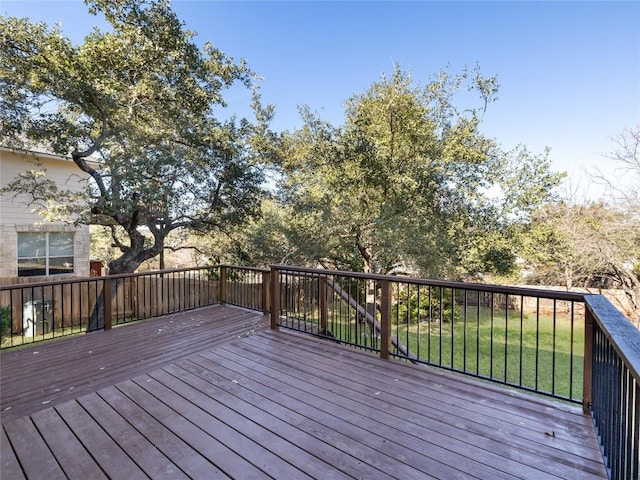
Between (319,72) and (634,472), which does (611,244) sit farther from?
(634,472)

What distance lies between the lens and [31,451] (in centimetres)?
197

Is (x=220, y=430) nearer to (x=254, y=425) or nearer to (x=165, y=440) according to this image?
(x=254, y=425)

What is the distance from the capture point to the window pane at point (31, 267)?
8227 millimetres

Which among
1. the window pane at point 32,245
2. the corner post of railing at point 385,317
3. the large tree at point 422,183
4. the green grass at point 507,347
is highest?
the large tree at point 422,183

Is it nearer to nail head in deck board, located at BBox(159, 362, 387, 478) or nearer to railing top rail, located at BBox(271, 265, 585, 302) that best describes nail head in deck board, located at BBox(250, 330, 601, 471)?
nail head in deck board, located at BBox(159, 362, 387, 478)

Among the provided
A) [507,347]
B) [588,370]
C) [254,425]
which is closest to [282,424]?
[254,425]

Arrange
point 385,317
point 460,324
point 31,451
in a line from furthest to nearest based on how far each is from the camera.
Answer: point 460,324 → point 385,317 → point 31,451

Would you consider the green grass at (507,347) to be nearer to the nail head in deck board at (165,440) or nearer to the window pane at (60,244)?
the nail head in deck board at (165,440)

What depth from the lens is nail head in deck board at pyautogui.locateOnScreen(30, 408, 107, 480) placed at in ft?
5.84

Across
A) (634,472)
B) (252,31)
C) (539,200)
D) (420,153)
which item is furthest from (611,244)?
(252,31)

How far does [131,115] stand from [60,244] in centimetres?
510

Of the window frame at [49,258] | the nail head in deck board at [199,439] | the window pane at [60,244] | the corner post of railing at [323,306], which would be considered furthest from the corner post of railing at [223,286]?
the window pane at [60,244]

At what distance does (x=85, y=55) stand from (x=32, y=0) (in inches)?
66.6

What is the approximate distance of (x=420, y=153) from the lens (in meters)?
7.44
